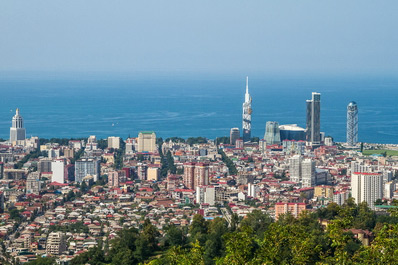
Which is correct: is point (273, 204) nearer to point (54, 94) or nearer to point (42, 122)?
point (42, 122)

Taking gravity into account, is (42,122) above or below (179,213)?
above

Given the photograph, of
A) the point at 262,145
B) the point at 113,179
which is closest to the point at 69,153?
the point at 113,179

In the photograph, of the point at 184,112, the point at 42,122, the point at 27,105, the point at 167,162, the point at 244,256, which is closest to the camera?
the point at 244,256

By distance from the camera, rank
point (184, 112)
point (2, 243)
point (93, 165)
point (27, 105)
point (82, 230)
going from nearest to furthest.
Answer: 1. point (2, 243)
2. point (82, 230)
3. point (93, 165)
4. point (184, 112)
5. point (27, 105)

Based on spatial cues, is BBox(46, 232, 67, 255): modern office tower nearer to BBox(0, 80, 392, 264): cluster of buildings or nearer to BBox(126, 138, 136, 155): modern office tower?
BBox(0, 80, 392, 264): cluster of buildings

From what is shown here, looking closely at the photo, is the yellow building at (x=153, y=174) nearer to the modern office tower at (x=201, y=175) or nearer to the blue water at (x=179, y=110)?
the modern office tower at (x=201, y=175)

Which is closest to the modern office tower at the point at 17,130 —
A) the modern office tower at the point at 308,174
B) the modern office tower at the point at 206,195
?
the modern office tower at the point at 308,174

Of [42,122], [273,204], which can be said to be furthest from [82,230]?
[42,122]

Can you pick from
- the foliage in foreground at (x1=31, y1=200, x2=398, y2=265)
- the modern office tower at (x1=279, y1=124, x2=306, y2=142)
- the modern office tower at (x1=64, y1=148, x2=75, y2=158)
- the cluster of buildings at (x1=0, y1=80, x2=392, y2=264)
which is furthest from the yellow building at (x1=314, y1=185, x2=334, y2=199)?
the modern office tower at (x1=279, y1=124, x2=306, y2=142)
